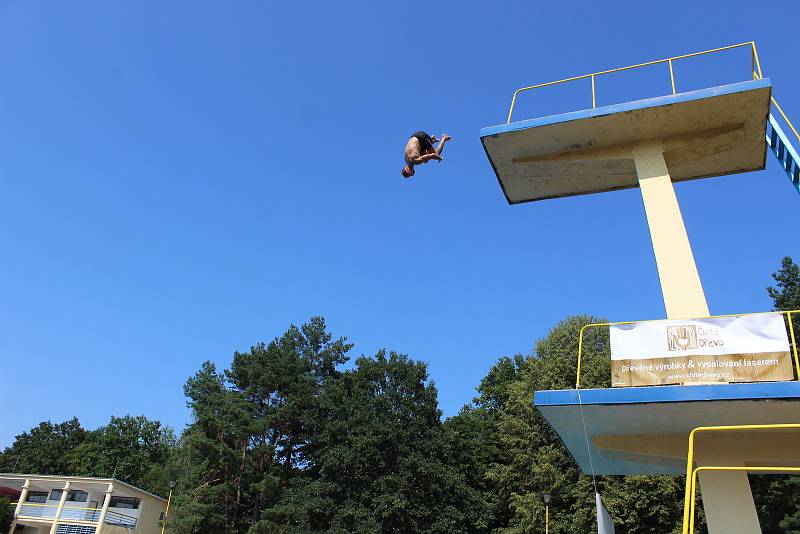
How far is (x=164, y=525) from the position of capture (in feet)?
113

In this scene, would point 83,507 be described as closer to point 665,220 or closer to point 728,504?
point 728,504

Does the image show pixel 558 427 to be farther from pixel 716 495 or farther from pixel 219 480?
pixel 219 480

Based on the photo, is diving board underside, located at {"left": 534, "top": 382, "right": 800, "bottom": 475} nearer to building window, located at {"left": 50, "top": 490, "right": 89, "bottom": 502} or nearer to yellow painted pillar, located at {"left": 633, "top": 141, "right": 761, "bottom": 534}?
yellow painted pillar, located at {"left": 633, "top": 141, "right": 761, "bottom": 534}

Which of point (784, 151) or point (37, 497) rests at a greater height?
point (784, 151)

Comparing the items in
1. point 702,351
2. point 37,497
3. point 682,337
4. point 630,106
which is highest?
point 630,106

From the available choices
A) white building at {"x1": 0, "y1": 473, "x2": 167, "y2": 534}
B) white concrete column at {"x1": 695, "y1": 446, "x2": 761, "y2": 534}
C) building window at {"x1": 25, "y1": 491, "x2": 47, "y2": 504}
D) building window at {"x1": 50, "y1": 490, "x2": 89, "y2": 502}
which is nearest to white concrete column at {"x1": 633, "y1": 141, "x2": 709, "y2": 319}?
white concrete column at {"x1": 695, "y1": 446, "x2": 761, "y2": 534}

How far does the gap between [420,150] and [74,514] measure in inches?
1466

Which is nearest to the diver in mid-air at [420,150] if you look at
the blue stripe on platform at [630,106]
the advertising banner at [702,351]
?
the blue stripe on platform at [630,106]

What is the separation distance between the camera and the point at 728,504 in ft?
25.9

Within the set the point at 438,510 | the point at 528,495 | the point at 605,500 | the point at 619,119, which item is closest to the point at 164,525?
the point at 438,510

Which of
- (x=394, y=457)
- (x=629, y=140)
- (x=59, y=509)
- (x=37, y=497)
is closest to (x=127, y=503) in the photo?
(x=59, y=509)

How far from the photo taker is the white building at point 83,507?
33562 mm

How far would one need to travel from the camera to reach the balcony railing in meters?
33.5

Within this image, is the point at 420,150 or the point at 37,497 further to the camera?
the point at 37,497
